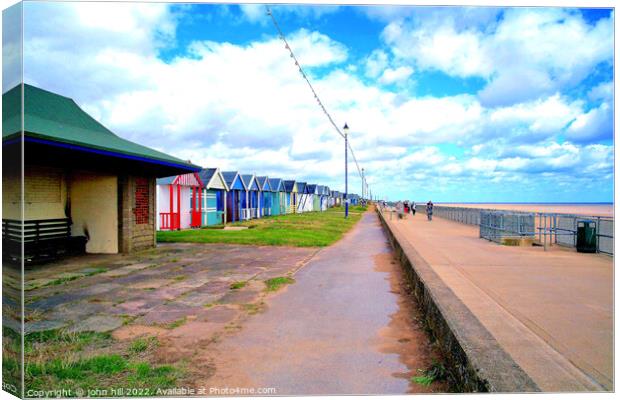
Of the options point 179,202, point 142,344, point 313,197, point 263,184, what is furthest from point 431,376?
point 313,197

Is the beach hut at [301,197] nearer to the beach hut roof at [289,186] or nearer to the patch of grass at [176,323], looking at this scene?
the beach hut roof at [289,186]

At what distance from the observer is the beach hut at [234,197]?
29.1 meters

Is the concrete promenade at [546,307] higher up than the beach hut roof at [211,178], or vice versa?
the beach hut roof at [211,178]

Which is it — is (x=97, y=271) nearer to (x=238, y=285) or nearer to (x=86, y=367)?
(x=238, y=285)

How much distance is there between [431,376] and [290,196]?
4459 cm

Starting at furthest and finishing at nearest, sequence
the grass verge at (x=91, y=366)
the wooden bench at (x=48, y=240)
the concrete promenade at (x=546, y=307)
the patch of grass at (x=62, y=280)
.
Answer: the wooden bench at (x=48, y=240) < the patch of grass at (x=62, y=280) < the concrete promenade at (x=546, y=307) < the grass verge at (x=91, y=366)

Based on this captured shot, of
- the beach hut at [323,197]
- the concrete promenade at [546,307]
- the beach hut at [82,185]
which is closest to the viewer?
the concrete promenade at [546,307]

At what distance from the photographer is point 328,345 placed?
4605 mm

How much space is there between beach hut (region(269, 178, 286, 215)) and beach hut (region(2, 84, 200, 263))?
2680 centimetres

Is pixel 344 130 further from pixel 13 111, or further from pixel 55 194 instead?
pixel 13 111

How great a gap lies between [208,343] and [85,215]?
9690 millimetres

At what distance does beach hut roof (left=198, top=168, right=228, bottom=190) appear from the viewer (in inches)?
984

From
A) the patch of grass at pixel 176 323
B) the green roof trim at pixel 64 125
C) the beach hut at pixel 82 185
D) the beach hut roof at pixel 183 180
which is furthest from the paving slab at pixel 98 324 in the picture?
the beach hut roof at pixel 183 180

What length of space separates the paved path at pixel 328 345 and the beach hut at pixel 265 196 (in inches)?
1148
